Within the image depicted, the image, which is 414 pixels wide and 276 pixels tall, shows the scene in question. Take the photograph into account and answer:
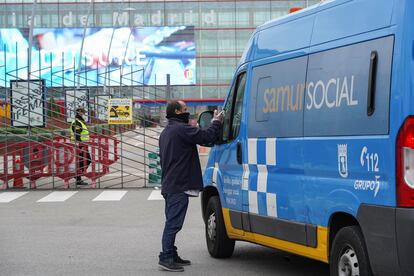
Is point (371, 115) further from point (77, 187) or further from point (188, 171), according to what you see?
point (77, 187)

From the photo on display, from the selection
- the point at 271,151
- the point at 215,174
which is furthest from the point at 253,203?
the point at 215,174

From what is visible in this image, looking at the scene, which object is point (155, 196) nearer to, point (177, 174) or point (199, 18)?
point (177, 174)

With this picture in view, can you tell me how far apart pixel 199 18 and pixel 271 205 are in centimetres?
8494

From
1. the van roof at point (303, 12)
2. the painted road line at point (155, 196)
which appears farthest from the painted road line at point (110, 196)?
the van roof at point (303, 12)

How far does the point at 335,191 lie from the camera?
6.36 m

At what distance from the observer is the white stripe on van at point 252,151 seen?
7918 millimetres

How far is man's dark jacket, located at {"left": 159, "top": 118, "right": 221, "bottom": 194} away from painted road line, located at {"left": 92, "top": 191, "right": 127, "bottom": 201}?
9.03m

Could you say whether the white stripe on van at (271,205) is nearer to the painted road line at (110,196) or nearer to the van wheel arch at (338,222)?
the van wheel arch at (338,222)

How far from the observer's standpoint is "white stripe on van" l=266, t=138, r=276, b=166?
7461mm

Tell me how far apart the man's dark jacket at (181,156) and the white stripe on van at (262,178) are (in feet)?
3.21

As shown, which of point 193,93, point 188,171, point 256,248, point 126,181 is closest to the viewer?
point 188,171

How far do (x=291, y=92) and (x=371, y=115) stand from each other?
1.44 m

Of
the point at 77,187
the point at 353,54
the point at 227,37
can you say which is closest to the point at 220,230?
the point at 353,54

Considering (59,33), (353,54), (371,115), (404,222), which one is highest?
(59,33)
